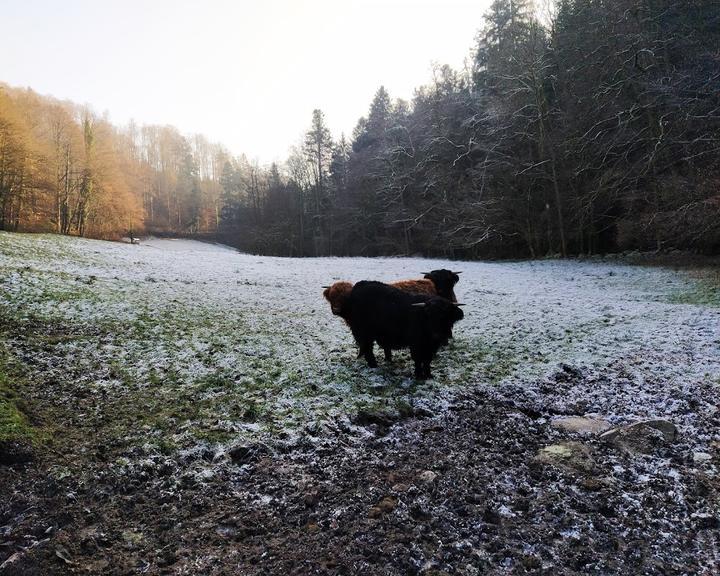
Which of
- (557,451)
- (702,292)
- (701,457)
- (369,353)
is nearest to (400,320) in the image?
(369,353)

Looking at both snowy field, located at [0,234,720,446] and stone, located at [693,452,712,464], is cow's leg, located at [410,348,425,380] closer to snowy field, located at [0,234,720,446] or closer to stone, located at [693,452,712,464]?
snowy field, located at [0,234,720,446]

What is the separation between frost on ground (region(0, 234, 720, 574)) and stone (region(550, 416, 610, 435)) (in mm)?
75

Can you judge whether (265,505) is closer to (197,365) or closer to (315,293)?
(197,365)

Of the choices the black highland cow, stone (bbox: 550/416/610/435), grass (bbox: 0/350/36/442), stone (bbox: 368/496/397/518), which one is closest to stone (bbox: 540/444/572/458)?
stone (bbox: 550/416/610/435)

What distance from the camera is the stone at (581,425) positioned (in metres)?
4.79

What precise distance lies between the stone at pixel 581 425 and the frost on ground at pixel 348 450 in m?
0.08

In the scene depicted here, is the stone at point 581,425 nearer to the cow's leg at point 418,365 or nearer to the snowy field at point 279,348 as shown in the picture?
the snowy field at point 279,348

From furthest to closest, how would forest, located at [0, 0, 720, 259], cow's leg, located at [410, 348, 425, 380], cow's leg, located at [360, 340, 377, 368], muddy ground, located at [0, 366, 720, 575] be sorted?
forest, located at [0, 0, 720, 259], cow's leg, located at [360, 340, 377, 368], cow's leg, located at [410, 348, 425, 380], muddy ground, located at [0, 366, 720, 575]

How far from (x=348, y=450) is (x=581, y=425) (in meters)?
2.83

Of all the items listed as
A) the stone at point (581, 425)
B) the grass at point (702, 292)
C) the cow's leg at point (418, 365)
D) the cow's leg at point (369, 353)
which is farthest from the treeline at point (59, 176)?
the grass at point (702, 292)

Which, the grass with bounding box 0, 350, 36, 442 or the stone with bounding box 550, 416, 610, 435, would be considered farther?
the stone with bounding box 550, 416, 610, 435

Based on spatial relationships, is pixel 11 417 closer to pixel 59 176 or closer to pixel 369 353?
pixel 369 353

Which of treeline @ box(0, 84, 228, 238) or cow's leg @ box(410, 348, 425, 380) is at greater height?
treeline @ box(0, 84, 228, 238)

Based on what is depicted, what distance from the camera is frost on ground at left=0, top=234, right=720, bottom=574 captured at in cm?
305
